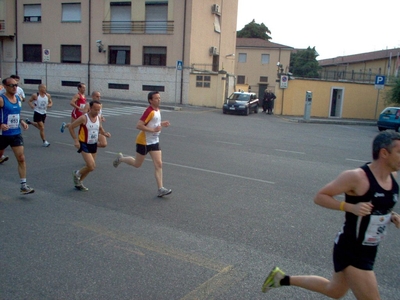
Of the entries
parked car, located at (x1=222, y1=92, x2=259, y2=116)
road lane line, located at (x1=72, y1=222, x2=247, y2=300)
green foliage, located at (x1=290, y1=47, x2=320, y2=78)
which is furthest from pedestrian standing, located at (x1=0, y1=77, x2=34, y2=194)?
green foliage, located at (x1=290, y1=47, x2=320, y2=78)

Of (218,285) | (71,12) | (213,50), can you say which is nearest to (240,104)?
(213,50)

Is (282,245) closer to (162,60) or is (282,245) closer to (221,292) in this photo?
(221,292)

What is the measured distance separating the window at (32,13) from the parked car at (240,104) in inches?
799

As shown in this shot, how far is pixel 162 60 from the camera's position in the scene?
33.5 m

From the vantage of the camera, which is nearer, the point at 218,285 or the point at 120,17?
the point at 218,285

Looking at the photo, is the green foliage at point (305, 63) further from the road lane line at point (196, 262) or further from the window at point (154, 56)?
the road lane line at point (196, 262)

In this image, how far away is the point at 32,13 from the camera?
3722cm

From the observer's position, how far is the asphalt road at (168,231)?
4.07 metres

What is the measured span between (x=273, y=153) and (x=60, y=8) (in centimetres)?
3012

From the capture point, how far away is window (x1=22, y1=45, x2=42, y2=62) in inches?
1479

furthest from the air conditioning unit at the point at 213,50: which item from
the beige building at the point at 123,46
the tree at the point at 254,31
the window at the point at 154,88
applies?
the tree at the point at 254,31

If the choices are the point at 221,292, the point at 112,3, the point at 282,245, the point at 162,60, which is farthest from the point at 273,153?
the point at 112,3

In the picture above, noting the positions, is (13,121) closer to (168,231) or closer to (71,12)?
(168,231)

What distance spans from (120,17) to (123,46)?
2.40m
